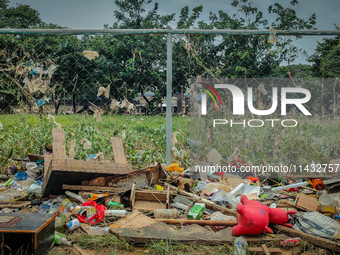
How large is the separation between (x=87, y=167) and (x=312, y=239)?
7.51ft

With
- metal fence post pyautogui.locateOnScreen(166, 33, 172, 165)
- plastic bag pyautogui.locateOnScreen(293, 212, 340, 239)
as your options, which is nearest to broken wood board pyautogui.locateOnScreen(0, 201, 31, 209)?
metal fence post pyautogui.locateOnScreen(166, 33, 172, 165)

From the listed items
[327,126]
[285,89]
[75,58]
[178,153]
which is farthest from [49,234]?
[327,126]

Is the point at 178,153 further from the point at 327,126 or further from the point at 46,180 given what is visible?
the point at 327,126

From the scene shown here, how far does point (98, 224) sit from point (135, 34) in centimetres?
232

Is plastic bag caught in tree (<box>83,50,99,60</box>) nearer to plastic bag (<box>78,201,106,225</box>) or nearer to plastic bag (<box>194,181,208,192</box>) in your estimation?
plastic bag (<box>78,201,106,225</box>)

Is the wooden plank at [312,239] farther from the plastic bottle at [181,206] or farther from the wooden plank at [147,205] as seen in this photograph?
the wooden plank at [147,205]

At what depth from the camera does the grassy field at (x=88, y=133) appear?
3.98 metres

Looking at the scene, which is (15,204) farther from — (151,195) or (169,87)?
(169,87)

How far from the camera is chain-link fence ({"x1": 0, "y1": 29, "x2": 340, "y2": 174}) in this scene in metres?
→ 3.77

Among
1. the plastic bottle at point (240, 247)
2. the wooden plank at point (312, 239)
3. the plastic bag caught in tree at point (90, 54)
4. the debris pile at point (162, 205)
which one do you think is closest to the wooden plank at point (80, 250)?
the debris pile at point (162, 205)

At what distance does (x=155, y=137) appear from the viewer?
14.4 ft

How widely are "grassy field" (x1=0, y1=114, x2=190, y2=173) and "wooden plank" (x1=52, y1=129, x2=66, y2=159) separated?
0.35 m

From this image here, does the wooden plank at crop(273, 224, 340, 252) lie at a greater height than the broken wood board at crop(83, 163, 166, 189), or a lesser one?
lesser

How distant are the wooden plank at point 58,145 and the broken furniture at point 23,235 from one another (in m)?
1.48
